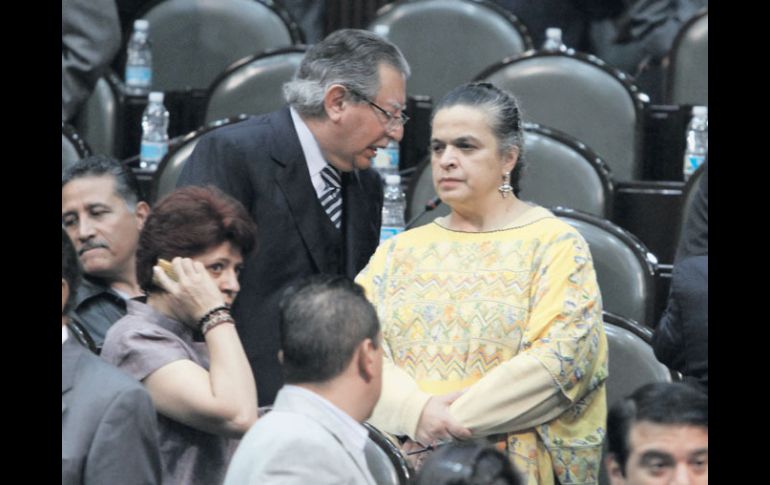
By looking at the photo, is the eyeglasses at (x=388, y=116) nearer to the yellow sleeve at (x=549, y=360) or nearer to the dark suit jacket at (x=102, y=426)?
the yellow sleeve at (x=549, y=360)

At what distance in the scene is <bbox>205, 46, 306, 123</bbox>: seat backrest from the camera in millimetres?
4191

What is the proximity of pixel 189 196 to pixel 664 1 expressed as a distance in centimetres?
289

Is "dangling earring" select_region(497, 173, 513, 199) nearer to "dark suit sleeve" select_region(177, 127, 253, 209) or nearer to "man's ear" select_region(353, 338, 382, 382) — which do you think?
"dark suit sleeve" select_region(177, 127, 253, 209)

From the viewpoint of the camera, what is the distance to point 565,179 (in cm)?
355

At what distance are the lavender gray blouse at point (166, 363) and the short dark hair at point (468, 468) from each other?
1.93ft

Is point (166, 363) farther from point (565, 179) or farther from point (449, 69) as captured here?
point (449, 69)

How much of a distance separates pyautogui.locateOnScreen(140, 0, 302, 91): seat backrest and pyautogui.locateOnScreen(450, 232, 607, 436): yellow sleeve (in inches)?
92.2

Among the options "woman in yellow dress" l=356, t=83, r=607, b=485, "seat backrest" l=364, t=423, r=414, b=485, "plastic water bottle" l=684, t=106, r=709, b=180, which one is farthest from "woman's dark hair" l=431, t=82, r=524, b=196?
"plastic water bottle" l=684, t=106, r=709, b=180

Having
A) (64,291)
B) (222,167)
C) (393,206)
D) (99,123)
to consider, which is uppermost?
(64,291)

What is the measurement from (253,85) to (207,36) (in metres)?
0.58

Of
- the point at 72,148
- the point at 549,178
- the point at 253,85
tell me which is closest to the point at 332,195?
the point at 549,178

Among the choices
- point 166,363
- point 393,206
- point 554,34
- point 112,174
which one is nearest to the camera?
point 166,363
